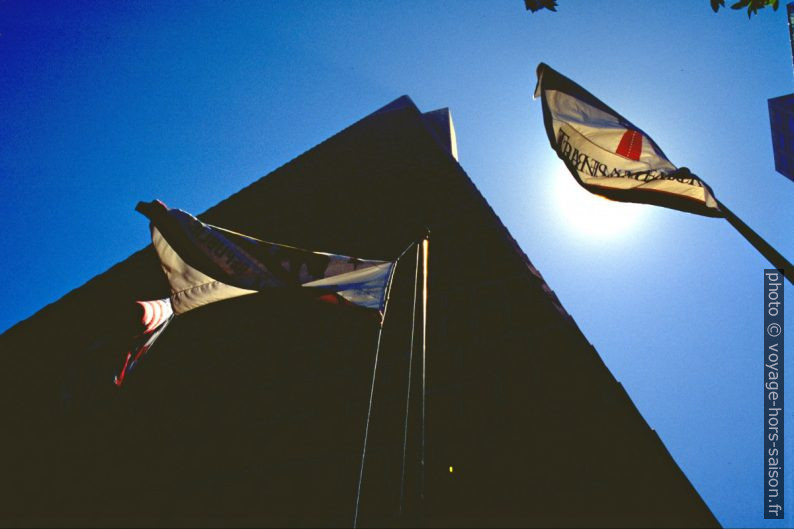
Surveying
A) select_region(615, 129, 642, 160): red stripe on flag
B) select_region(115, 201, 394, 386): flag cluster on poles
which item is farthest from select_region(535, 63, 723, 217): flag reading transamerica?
select_region(115, 201, 394, 386): flag cluster on poles

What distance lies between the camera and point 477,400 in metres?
2.91

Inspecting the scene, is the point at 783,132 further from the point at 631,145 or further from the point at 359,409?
the point at 359,409

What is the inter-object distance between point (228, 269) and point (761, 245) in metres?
3.63

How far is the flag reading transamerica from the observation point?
2.93 meters

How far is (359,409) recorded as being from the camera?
3.25 meters

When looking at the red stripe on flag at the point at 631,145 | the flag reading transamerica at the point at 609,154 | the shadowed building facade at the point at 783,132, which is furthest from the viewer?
the shadowed building facade at the point at 783,132

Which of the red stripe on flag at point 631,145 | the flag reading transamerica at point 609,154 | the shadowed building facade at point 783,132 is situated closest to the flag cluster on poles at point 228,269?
the flag reading transamerica at point 609,154

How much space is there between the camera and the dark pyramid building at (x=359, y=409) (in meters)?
2.41

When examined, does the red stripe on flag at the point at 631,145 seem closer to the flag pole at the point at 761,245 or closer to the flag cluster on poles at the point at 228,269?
the flag pole at the point at 761,245

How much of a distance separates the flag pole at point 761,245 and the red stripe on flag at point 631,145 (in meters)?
0.71

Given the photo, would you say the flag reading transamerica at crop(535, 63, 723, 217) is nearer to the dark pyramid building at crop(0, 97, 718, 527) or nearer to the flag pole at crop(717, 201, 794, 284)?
the flag pole at crop(717, 201, 794, 284)

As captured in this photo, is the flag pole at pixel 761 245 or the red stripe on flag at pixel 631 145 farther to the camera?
the red stripe on flag at pixel 631 145

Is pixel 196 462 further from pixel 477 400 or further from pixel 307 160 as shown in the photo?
pixel 307 160

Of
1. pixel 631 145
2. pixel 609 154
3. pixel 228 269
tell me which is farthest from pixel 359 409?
pixel 631 145
